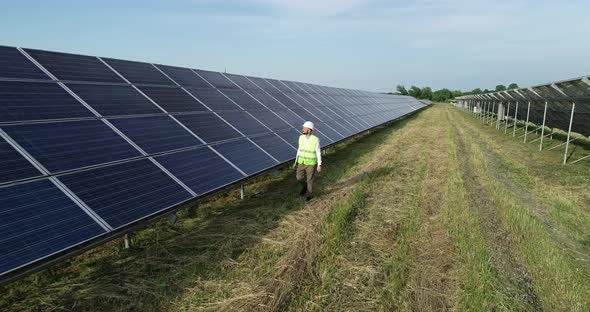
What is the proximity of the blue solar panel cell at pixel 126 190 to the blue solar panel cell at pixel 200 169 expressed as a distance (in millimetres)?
296

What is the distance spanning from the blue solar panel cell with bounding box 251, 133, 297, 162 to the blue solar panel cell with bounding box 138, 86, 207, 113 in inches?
74.4

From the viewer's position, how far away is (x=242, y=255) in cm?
650

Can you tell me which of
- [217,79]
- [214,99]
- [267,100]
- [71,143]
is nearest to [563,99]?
[267,100]

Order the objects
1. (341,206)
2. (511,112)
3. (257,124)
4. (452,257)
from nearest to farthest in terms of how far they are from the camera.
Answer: (452,257)
(341,206)
(257,124)
(511,112)

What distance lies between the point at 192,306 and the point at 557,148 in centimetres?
2267

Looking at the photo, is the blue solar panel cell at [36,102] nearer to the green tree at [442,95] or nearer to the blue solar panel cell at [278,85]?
the blue solar panel cell at [278,85]

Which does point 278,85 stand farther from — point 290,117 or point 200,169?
point 200,169

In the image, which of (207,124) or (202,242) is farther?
(207,124)

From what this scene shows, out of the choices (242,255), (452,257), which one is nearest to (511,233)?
(452,257)

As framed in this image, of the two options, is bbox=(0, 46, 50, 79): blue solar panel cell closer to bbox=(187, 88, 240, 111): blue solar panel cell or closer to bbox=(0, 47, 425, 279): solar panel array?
bbox=(0, 47, 425, 279): solar panel array

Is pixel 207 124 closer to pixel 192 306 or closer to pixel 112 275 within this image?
pixel 112 275

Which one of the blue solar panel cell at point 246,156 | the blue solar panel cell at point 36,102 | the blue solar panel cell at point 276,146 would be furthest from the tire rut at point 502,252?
the blue solar panel cell at point 36,102

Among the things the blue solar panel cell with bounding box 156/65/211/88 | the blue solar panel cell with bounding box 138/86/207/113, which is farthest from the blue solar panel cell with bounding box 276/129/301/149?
the blue solar panel cell with bounding box 156/65/211/88

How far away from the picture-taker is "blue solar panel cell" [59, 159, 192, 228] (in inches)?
204
